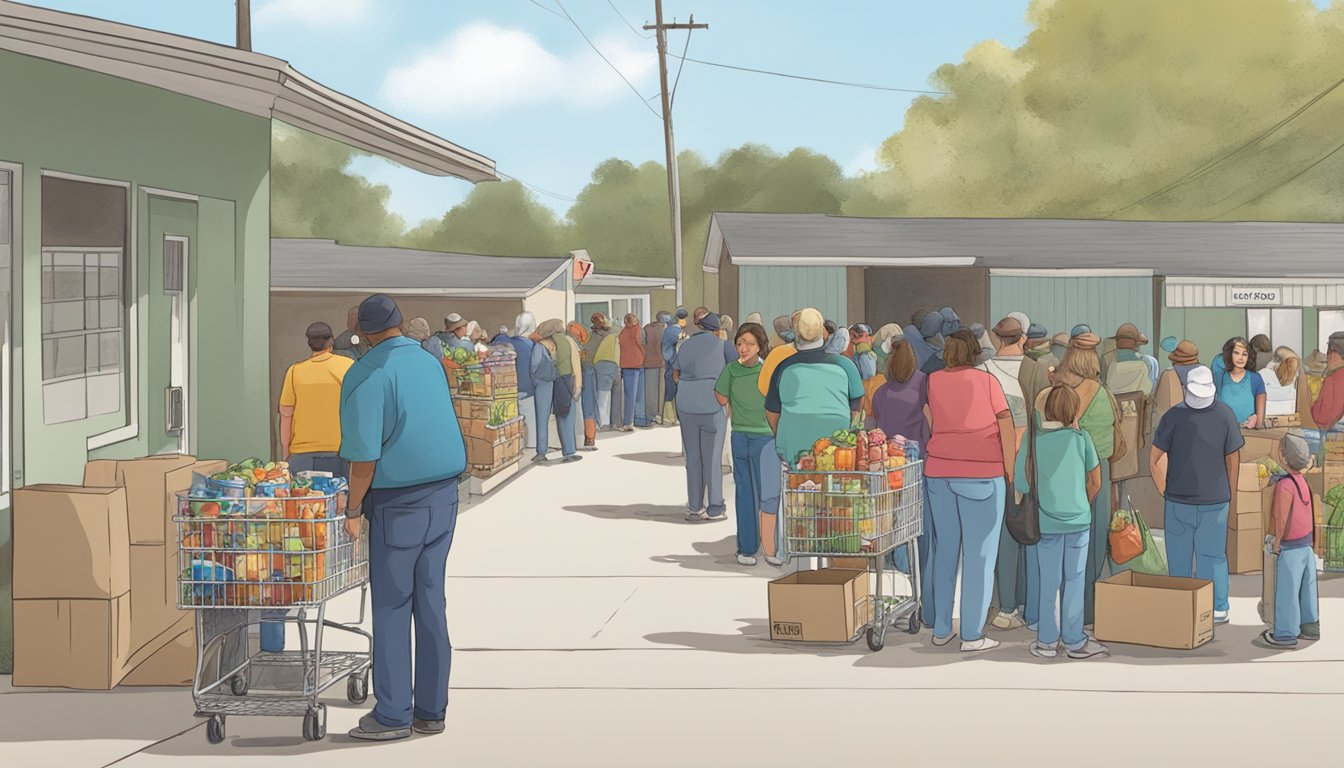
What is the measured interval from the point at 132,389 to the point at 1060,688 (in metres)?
6.26

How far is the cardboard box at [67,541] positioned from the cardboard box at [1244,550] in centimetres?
813

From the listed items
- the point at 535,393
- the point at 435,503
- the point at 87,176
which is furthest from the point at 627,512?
the point at 435,503

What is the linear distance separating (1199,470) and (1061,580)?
119 centimetres

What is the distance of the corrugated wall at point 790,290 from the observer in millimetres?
28500

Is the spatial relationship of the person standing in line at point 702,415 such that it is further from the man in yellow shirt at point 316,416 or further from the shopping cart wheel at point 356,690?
the shopping cart wheel at point 356,690

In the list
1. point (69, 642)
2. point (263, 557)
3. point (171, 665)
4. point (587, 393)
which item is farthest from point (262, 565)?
point (587, 393)

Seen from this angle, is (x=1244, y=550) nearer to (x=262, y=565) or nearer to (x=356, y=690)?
(x=356, y=690)

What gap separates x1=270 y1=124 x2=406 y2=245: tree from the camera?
115 meters

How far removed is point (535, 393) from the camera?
2142cm

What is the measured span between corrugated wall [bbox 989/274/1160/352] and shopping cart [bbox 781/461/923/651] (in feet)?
68.3

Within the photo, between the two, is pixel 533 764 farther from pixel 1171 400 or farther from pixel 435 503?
pixel 1171 400

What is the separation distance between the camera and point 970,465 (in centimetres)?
950

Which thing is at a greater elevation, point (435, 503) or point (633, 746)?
point (435, 503)

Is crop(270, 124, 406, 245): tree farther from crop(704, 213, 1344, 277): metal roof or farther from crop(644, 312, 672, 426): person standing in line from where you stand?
crop(644, 312, 672, 426): person standing in line
